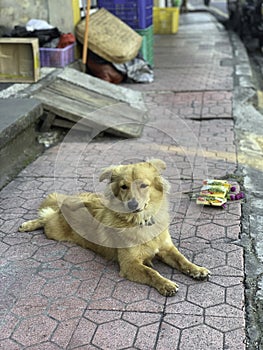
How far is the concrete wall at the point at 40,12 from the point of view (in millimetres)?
8594

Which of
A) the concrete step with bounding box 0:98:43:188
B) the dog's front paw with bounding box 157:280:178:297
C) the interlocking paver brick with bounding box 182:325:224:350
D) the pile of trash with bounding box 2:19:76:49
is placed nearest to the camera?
the interlocking paver brick with bounding box 182:325:224:350

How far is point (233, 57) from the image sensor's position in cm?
1169

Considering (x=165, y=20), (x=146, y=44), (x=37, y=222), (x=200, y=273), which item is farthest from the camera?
(x=165, y=20)

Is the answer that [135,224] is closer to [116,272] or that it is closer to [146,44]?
[116,272]

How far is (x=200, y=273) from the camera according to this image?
3.40 metres

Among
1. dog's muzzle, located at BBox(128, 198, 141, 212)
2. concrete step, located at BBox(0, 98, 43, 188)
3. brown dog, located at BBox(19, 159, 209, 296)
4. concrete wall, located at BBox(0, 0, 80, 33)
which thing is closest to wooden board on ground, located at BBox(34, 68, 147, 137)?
concrete step, located at BBox(0, 98, 43, 188)

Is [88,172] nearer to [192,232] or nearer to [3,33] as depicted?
[192,232]

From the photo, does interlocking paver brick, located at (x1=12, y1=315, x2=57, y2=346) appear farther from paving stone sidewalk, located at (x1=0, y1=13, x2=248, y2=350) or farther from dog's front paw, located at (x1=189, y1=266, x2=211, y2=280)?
dog's front paw, located at (x1=189, y1=266, x2=211, y2=280)

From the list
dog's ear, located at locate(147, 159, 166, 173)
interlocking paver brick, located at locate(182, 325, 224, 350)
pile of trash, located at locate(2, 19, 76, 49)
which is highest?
pile of trash, located at locate(2, 19, 76, 49)

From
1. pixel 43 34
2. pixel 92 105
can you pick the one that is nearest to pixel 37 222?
pixel 92 105

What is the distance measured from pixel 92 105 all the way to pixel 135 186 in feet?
12.0

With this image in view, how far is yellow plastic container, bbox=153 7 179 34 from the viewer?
606 inches

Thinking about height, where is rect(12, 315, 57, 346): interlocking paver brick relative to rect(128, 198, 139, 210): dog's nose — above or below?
below

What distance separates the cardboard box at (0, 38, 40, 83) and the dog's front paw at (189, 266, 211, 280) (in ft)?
14.7
